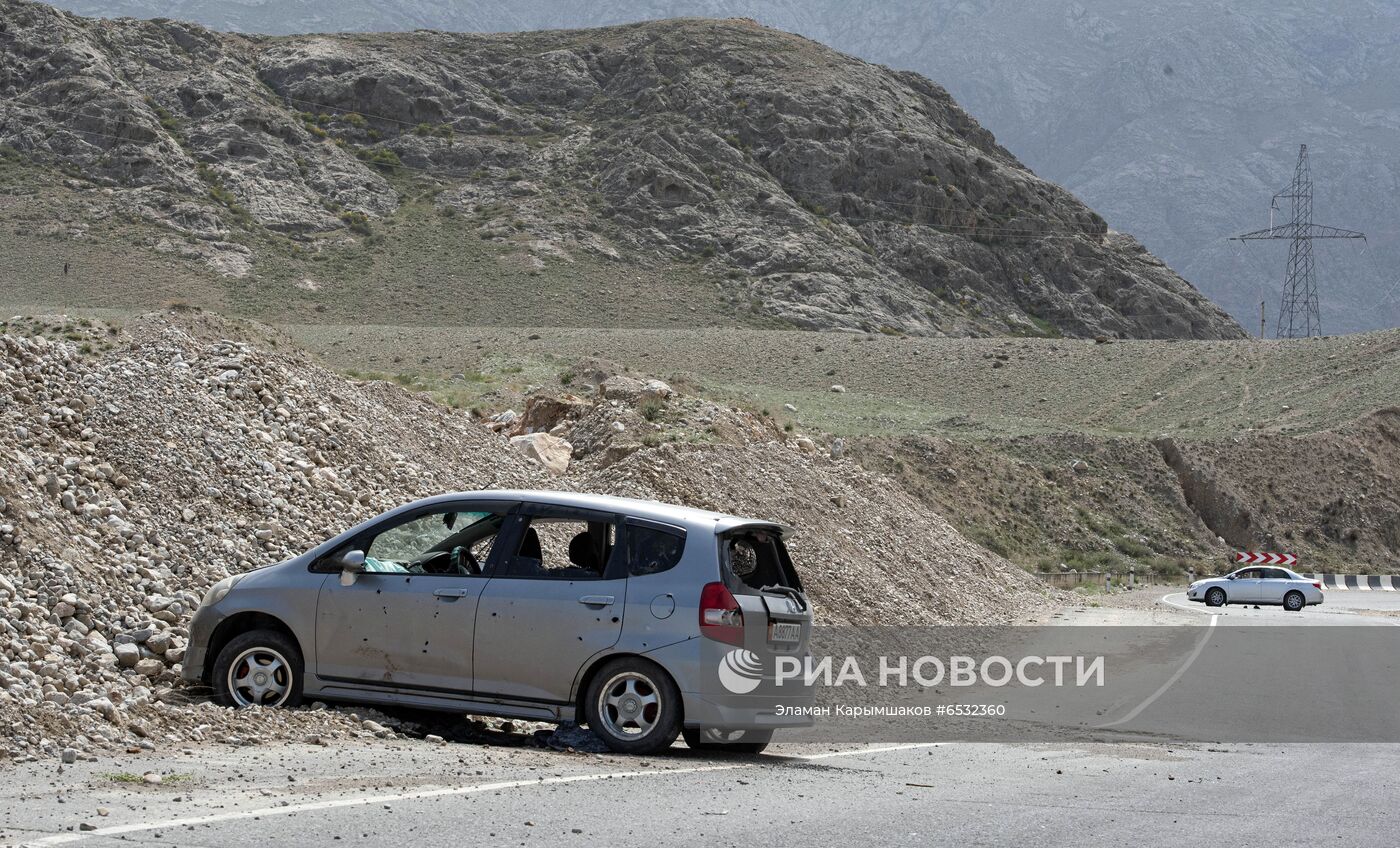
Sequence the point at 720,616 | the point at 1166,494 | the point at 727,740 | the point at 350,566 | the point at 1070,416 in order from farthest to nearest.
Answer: the point at 1070,416 < the point at 1166,494 < the point at 727,740 < the point at 350,566 < the point at 720,616

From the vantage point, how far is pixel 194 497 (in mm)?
12547

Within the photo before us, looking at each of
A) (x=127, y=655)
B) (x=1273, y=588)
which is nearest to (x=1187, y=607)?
(x=1273, y=588)

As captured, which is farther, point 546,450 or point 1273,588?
point 1273,588

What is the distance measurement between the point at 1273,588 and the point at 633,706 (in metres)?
28.9

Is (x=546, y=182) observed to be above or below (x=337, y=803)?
above

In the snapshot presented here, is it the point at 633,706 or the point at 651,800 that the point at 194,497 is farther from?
the point at 651,800

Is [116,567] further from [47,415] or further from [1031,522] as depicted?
[1031,522]

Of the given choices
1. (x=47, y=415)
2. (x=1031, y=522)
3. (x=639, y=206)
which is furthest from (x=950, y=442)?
(x=639, y=206)

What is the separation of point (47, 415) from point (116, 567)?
2.37 metres

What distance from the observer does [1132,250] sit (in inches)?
4144

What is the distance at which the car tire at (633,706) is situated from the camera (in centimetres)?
893

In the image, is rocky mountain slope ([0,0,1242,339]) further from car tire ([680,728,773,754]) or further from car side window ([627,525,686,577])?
car side window ([627,525,686,577])

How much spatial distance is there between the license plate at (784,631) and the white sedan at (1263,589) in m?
27.3

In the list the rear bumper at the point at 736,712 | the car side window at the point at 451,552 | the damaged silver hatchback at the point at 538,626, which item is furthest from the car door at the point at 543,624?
the rear bumper at the point at 736,712
